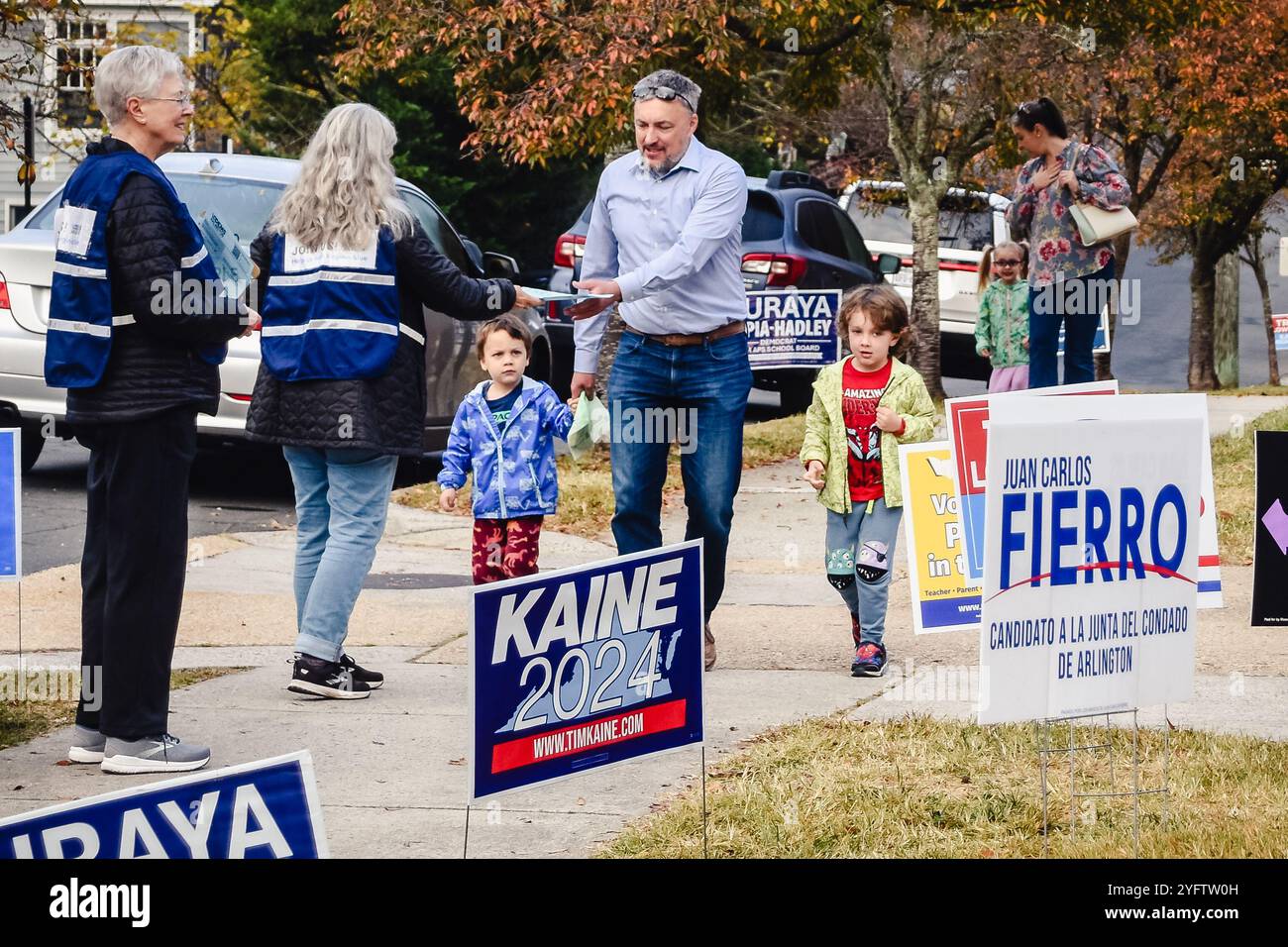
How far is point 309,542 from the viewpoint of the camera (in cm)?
630

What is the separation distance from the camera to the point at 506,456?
657 centimetres

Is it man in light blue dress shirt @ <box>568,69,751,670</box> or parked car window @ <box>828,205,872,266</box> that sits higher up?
parked car window @ <box>828,205,872,266</box>

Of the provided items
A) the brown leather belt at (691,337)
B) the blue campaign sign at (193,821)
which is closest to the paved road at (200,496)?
the brown leather belt at (691,337)

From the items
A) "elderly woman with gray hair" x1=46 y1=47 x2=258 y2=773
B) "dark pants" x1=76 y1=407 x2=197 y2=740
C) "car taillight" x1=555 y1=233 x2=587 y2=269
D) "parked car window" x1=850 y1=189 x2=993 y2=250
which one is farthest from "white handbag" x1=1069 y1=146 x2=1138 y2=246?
"parked car window" x1=850 y1=189 x2=993 y2=250

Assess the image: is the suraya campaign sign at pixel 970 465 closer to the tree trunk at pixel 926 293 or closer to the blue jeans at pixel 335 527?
the blue jeans at pixel 335 527

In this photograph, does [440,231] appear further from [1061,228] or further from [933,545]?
[933,545]

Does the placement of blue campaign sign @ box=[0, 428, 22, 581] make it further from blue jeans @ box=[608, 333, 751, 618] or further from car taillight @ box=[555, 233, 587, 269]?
car taillight @ box=[555, 233, 587, 269]

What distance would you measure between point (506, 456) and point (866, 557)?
4.54 feet

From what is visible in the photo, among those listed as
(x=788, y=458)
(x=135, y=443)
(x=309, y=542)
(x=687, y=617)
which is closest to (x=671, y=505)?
(x=788, y=458)

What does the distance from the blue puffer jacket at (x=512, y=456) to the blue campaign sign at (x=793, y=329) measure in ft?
25.6

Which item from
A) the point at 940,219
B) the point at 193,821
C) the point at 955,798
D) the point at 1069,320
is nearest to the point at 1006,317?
the point at 1069,320

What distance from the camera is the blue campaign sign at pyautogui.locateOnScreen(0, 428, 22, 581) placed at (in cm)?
644

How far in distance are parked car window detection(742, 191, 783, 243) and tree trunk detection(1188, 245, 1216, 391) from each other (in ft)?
62.4
